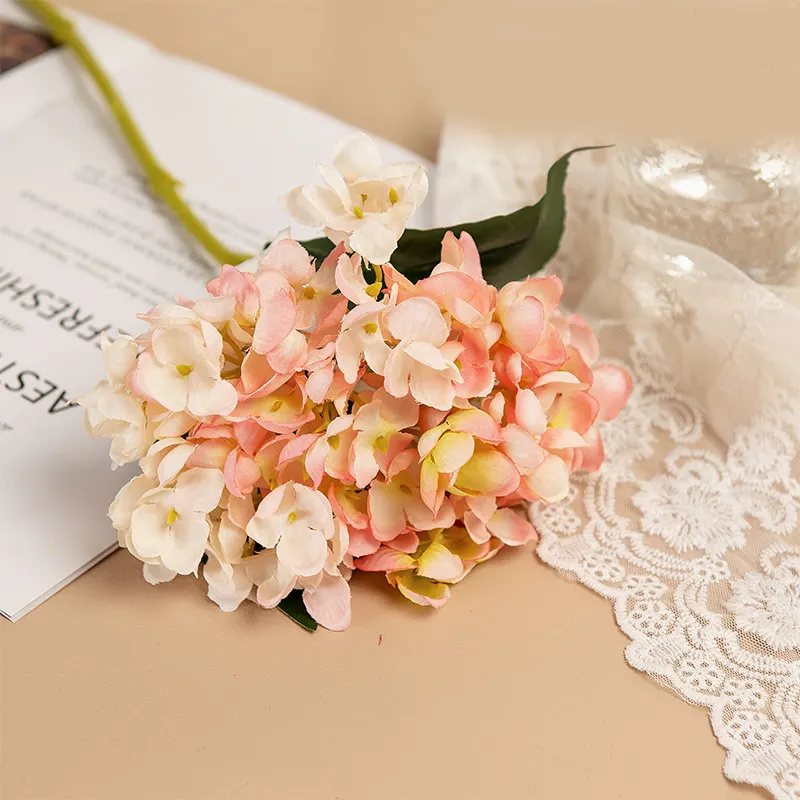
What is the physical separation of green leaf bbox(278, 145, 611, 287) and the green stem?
13 cm

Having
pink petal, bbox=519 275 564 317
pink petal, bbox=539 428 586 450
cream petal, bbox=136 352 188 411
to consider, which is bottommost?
pink petal, bbox=539 428 586 450

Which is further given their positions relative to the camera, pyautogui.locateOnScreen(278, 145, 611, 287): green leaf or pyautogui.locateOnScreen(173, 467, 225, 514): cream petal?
pyautogui.locateOnScreen(278, 145, 611, 287): green leaf

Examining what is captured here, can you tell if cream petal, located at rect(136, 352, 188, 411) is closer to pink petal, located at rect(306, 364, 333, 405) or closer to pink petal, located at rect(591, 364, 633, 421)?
pink petal, located at rect(306, 364, 333, 405)

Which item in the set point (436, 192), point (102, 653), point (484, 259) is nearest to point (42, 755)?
point (102, 653)

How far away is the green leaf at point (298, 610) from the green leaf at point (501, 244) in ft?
0.53

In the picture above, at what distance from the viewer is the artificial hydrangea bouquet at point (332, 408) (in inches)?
13.8

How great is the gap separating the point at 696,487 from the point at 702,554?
42mm

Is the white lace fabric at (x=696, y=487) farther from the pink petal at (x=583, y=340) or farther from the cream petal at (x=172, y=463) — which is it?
the cream petal at (x=172, y=463)

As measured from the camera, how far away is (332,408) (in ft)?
1.24

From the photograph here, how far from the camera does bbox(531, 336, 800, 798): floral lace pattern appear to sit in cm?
37

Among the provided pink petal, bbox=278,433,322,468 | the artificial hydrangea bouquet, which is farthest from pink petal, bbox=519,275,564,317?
pink petal, bbox=278,433,322,468

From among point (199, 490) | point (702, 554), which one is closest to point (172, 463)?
point (199, 490)

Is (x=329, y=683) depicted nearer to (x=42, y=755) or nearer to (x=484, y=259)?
(x=42, y=755)

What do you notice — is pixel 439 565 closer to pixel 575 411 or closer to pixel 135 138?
pixel 575 411
